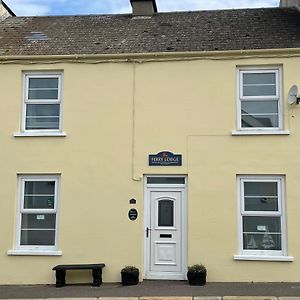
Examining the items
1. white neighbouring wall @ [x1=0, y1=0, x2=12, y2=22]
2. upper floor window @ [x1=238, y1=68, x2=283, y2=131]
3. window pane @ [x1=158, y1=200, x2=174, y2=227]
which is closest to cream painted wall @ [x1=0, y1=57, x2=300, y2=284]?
upper floor window @ [x1=238, y1=68, x2=283, y2=131]

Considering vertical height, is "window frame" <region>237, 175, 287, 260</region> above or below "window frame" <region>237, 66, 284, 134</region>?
below

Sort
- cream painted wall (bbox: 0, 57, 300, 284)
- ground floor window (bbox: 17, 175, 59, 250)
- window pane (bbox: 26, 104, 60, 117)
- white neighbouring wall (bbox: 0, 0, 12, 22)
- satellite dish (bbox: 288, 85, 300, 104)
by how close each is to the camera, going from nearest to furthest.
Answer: satellite dish (bbox: 288, 85, 300, 104) < cream painted wall (bbox: 0, 57, 300, 284) < ground floor window (bbox: 17, 175, 59, 250) < window pane (bbox: 26, 104, 60, 117) < white neighbouring wall (bbox: 0, 0, 12, 22)

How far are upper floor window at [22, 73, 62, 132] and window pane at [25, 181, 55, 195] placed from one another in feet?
4.47

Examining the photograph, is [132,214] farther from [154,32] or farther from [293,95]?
[154,32]

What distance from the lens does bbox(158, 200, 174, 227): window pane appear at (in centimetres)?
1141

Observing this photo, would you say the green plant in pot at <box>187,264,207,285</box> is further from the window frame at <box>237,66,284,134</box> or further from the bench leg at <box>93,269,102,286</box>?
the window frame at <box>237,66,284,134</box>

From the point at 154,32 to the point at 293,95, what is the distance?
175 inches

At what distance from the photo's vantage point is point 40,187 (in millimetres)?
11625

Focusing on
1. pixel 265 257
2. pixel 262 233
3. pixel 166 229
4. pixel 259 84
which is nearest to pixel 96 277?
pixel 166 229

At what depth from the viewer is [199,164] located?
11.2 meters

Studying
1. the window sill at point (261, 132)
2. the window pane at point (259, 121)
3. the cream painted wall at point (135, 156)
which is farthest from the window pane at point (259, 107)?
the window sill at point (261, 132)

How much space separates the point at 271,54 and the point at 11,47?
700cm

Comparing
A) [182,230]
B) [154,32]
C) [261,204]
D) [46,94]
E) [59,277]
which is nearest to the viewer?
[59,277]

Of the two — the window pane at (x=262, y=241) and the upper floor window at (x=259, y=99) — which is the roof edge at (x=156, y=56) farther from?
the window pane at (x=262, y=241)
